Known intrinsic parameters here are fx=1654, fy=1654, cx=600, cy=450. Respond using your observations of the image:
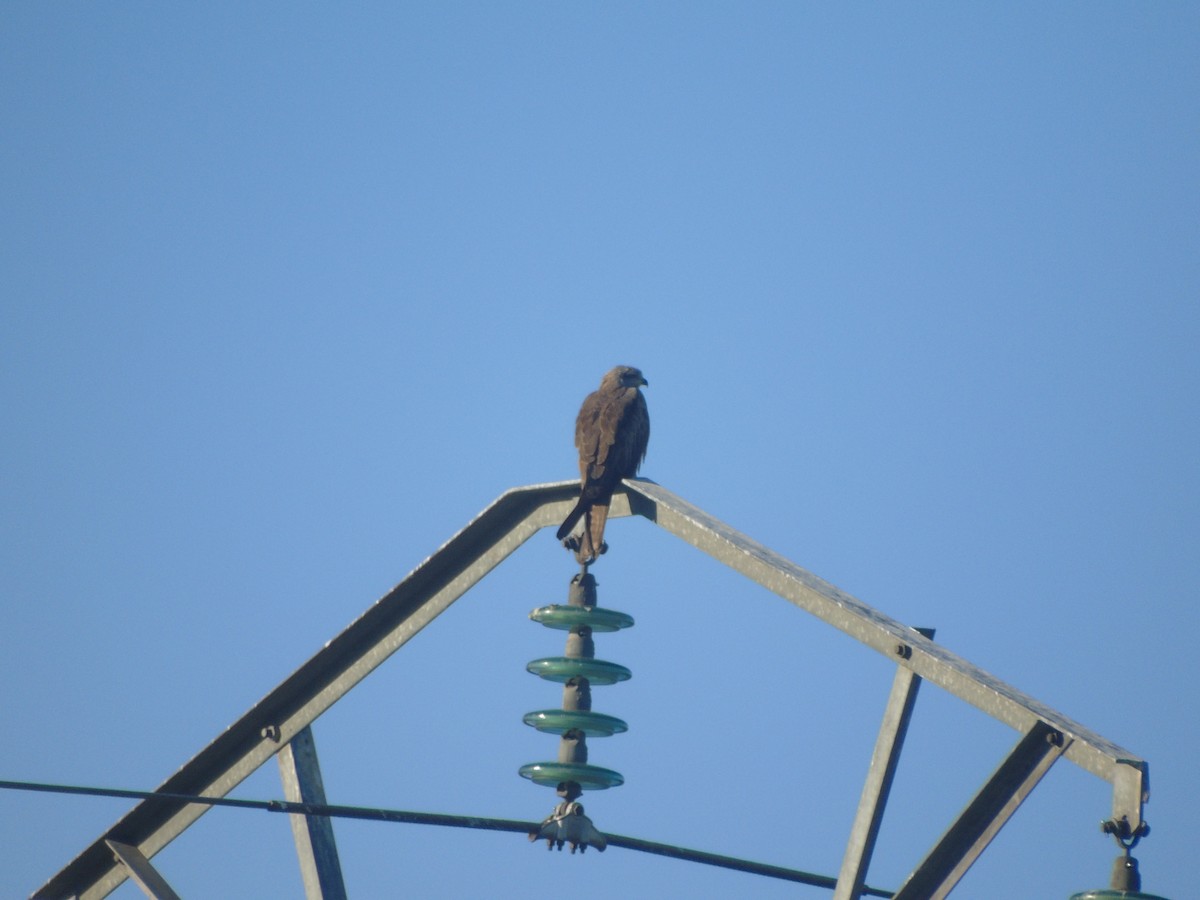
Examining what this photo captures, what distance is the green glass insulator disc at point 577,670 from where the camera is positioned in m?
4.77

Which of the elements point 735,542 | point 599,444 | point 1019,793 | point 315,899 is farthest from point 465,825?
point 599,444

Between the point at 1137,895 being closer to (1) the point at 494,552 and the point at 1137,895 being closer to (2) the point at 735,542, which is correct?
(2) the point at 735,542

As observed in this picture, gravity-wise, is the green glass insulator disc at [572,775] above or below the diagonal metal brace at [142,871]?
above

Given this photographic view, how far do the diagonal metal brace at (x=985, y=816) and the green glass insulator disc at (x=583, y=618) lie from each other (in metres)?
1.40

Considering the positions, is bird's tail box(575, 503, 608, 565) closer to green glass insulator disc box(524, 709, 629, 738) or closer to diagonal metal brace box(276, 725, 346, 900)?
green glass insulator disc box(524, 709, 629, 738)

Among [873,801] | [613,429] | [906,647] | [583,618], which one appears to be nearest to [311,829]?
[583,618]

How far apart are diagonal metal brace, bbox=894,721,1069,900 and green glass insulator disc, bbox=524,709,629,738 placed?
122 cm

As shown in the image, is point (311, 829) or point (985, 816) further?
point (311, 829)

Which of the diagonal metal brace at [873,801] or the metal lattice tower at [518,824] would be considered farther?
the diagonal metal brace at [873,801]

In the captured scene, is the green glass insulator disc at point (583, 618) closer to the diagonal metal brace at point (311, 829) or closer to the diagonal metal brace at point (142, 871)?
the diagonal metal brace at point (311, 829)

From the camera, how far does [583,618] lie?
190 inches

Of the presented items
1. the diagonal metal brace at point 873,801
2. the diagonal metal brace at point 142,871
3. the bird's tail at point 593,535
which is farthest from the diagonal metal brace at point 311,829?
the diagonal metal brace at point 873,801

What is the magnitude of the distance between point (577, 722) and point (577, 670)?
6.3 inches

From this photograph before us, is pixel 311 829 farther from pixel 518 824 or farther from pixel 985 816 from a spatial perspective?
pixel 985 816
